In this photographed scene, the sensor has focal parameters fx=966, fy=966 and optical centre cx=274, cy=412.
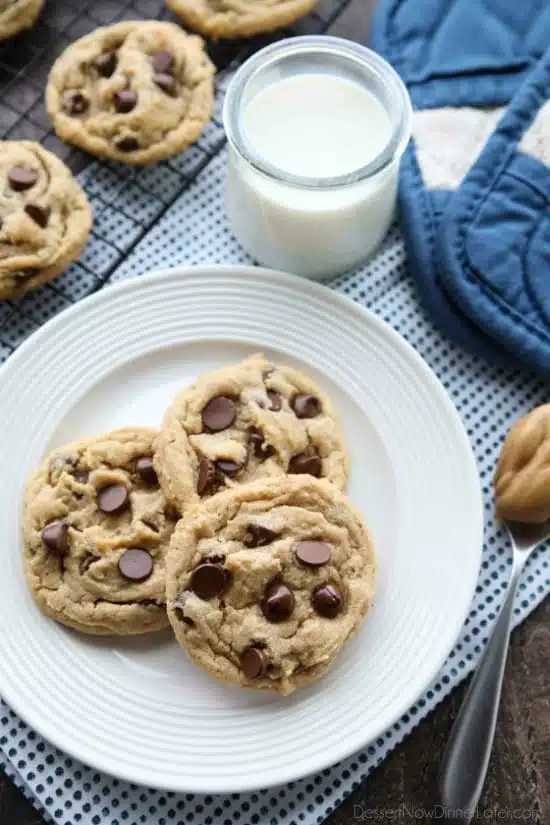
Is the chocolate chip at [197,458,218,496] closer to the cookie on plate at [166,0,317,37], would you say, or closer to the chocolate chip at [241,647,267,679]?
the chocolate chip at [241,647,267,679]

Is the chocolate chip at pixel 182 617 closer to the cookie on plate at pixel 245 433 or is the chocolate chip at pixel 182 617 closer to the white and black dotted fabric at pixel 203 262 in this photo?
the cookie on plate at pixel 245 433

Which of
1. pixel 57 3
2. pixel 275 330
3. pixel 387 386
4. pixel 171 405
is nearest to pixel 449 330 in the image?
pixel 387 386

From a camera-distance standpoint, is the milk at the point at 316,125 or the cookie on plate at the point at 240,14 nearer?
the milk at the point at 316,125

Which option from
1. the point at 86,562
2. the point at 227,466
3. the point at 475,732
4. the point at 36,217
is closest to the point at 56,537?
the point at 86,562

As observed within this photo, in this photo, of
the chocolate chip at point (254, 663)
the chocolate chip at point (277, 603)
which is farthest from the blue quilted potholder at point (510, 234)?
the chocolate chip at point (254, 663)

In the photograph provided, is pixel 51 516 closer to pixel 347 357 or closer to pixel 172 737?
pixel 172 737

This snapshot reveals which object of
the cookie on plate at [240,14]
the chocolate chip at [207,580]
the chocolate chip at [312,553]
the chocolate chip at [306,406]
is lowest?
the chocolate chip at [207,580]

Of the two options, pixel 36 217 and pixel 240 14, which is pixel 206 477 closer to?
pixel 36 217
